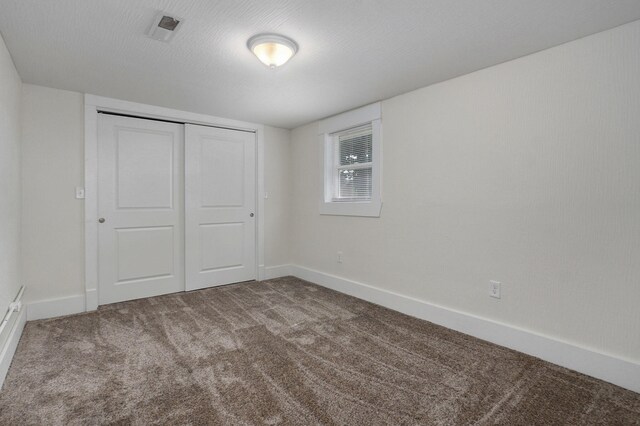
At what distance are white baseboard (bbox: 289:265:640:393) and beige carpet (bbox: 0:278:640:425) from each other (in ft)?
0.25

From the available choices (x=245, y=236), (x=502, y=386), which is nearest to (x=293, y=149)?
(x=245, y=236)

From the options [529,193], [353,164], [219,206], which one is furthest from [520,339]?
[219,206]

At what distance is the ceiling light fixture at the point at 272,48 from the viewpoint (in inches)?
82.0

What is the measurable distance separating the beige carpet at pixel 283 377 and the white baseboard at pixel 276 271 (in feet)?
4.90

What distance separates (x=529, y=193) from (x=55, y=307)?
4231 mm

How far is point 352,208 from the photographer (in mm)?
3746

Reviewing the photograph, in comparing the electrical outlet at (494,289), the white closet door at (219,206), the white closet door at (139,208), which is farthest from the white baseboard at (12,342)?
the electrical outlet at (494,289)

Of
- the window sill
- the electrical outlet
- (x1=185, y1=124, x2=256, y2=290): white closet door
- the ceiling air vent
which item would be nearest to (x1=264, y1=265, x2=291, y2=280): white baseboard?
(x1=185, y1=124, x2=256, y2=290): white closet door

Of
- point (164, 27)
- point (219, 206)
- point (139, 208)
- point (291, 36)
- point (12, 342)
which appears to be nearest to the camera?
point (164, 27)

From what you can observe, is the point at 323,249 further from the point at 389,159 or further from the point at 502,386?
the point at 502,386

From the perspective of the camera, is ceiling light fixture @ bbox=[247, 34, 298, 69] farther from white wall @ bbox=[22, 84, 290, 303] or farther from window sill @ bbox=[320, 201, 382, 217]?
white wall @ bbox=[22, 84, 290, 303]

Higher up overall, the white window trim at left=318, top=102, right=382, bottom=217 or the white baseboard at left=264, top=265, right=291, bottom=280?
the white window trim at left=318, top=102, right=382, bottom=217

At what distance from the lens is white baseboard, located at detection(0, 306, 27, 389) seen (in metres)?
1.95

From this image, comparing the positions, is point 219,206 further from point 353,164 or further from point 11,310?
point 11,310
